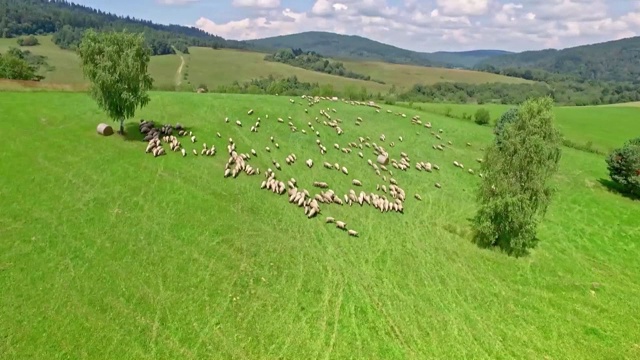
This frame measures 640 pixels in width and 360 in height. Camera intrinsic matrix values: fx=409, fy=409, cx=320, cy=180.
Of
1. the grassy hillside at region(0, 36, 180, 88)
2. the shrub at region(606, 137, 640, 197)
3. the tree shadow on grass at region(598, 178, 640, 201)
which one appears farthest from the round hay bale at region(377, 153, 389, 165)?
the grassy hillside at region(0, 36, 180, 88)

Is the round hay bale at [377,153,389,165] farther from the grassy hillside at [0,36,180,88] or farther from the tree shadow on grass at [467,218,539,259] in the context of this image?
the grassy hillside at [0,36,180,88]

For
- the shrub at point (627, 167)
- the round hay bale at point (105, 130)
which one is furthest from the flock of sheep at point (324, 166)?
the shrub at point (627, 167)

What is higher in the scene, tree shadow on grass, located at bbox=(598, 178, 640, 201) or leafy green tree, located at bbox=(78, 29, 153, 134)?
leafy green tree, located at bbox=(78, 29, 153, 134)

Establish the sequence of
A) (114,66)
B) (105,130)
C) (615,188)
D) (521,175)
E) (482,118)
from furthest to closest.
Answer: (482,118) < (615,188) < (105,130) < (114,66) < (521,175)

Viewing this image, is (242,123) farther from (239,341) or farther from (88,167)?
(239,341)

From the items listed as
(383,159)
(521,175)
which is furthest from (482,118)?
(521,175)

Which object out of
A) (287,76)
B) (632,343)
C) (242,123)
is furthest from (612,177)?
(287,76)

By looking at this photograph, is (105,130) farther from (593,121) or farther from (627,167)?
(593,121)
